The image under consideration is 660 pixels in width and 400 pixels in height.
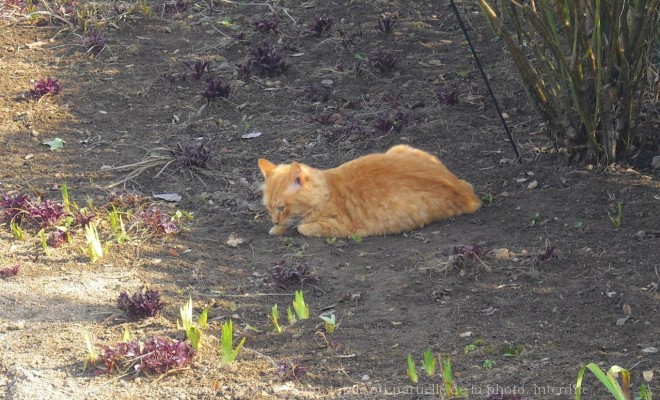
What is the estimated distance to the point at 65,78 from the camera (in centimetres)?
855

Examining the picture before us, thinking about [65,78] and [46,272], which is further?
[65,78]

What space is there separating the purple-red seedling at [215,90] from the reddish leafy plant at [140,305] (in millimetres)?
3362

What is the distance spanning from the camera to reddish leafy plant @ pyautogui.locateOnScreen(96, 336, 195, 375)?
14.8 ft

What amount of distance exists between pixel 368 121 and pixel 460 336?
11.2ft

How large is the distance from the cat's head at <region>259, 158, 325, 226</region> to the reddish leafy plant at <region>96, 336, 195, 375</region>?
6.01ft

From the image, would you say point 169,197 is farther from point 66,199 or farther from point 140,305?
point 140,305

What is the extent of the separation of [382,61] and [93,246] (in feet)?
11.8

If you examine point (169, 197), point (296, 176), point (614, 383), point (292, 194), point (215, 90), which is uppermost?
point (614, 383)

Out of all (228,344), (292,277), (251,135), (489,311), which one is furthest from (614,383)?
(251,135)

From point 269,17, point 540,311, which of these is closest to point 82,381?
point 540,311

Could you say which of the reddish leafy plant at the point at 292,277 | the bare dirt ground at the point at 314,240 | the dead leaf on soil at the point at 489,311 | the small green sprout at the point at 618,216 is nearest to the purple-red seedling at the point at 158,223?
the bare dirt ground at the point at 314,240

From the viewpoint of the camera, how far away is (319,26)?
9.10 meters

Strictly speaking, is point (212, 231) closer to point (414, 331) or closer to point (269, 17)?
point (414, 331)

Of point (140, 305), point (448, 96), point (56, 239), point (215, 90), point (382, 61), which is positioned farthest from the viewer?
point (382, 61)
